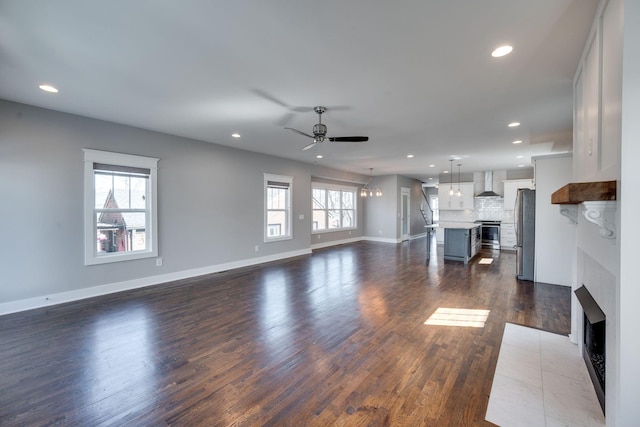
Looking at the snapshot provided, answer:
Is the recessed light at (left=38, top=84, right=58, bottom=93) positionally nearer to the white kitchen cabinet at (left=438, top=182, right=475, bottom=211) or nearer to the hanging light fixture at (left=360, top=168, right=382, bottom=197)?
the hanging light fixture at (left=360, top=168, right=382, bottom=197)

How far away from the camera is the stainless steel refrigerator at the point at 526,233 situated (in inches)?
212

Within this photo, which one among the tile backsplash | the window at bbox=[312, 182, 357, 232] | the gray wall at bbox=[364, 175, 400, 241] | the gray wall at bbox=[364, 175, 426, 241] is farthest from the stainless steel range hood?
the window at bbox=[312, 182, 357, 232]

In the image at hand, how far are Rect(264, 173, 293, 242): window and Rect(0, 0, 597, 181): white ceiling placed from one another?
268 centimetres

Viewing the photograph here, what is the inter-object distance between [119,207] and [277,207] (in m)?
3.70

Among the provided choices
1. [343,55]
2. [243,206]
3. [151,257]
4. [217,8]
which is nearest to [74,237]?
[151,257]

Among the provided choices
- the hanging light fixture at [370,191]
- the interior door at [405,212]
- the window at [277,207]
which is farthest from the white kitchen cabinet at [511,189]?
the window at [277,207]

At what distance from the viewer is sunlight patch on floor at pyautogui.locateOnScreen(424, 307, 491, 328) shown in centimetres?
341

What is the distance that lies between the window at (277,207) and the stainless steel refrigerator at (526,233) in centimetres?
539

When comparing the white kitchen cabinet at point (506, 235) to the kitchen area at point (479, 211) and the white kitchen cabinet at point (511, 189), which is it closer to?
the kitchen area at point (479, 211)

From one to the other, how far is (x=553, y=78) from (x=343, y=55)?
7.59 ft

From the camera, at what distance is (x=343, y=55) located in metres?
2.51

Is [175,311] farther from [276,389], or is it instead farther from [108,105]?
[108,105]

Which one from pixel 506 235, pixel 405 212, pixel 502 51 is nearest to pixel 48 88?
pixel 502 51

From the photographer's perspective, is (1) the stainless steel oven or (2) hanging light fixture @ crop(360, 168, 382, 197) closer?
(1) the stainless steel oven
